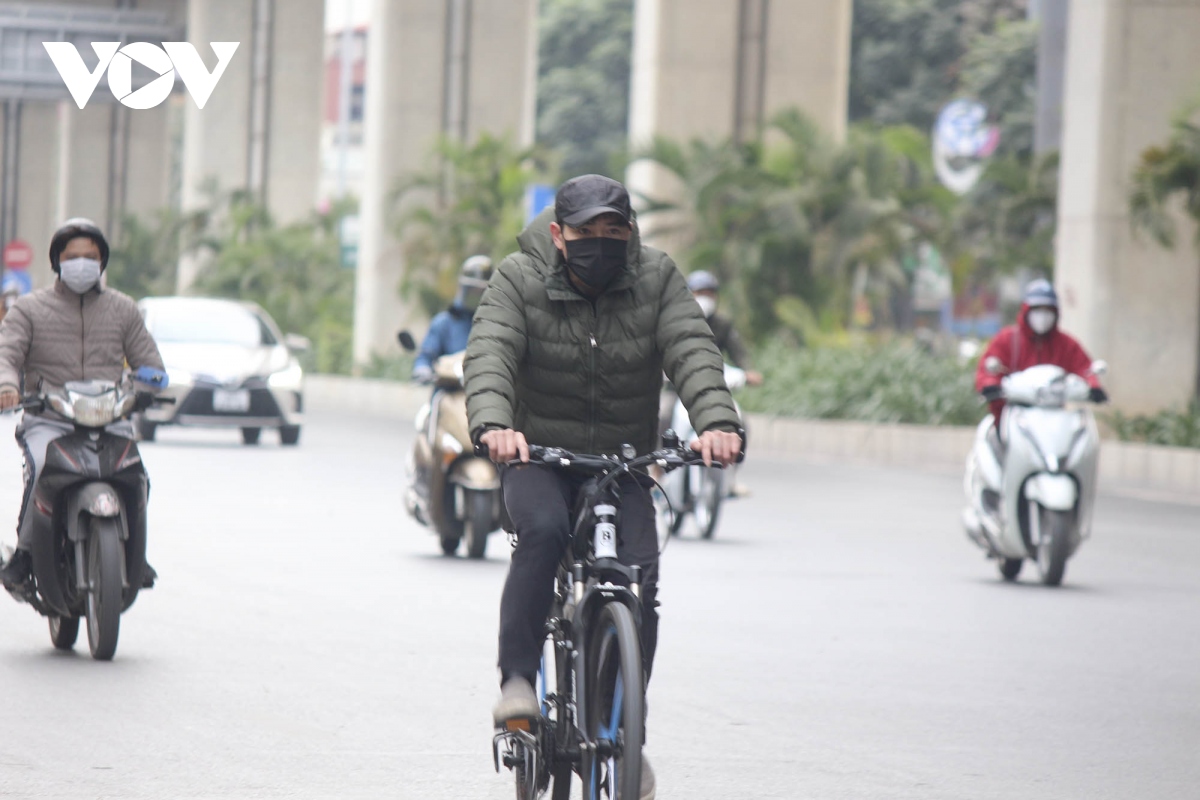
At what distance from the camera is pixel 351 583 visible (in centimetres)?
1241

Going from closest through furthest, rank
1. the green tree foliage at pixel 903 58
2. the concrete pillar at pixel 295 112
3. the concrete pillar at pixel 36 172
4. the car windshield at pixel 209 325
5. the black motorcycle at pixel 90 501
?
the black motorcycle at pixel 90 501
the car windshield at pixel 209 325
the concrete pillar at pixel 295 112
the green tree foliage at pixel 903 58
the concrete pillar at pixel 36 172

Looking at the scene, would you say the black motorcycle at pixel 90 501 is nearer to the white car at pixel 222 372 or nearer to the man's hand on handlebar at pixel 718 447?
the man's hand on handlebar at pixel 718 447

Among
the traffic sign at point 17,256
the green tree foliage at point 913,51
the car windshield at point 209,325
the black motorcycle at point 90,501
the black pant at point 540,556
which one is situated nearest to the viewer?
the black pant at point 540,556

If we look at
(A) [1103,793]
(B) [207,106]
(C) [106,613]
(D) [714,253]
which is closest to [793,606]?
(C) [106,613]

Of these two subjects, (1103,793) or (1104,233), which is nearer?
(1103,793)

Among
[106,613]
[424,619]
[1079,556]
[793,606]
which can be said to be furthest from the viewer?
[1079,556]

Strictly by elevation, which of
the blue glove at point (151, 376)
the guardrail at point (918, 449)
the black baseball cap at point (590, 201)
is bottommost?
the guardrail at point (918, 449)

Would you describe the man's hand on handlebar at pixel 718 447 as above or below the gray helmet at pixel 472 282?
below

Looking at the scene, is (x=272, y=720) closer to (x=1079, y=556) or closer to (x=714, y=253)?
(x=1079, y=556)

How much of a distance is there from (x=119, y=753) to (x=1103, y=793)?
9.47ft

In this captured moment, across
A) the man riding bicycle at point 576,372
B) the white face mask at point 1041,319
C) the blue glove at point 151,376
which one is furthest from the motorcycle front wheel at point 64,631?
the white face mask at point 1041,319

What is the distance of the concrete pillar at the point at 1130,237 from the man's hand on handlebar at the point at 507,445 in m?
19.6

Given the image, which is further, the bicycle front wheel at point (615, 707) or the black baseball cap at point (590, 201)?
the black baseball cap at point (590, 201)

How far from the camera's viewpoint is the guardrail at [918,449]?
70.7ft
